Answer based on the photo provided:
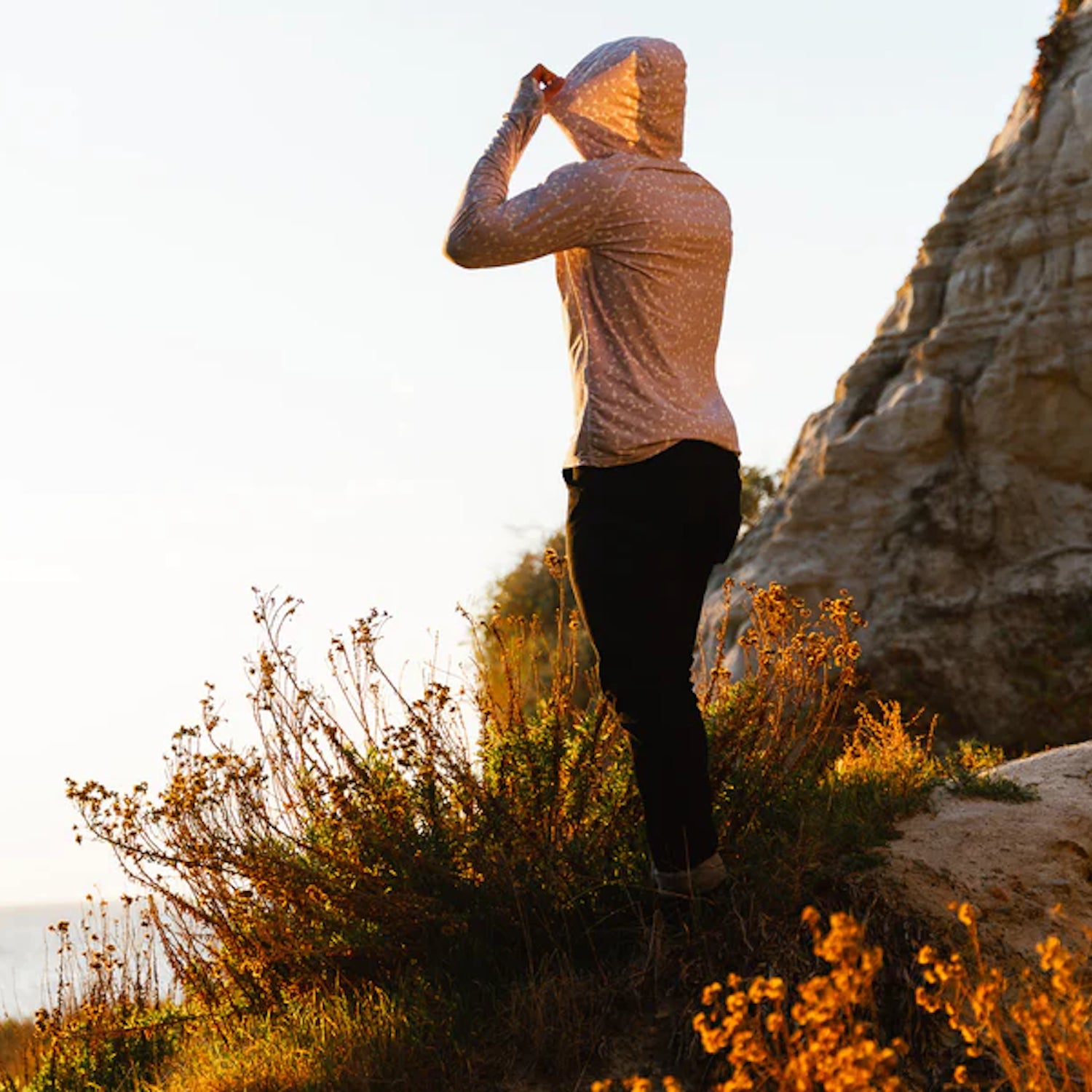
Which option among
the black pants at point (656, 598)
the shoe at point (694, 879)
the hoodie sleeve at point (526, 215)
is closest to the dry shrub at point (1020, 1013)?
the shoe at point (694, 879)

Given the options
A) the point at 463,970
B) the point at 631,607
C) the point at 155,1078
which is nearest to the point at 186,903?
the point at 155,1078

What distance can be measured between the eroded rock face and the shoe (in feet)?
21.0

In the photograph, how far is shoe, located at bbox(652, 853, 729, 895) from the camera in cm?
385

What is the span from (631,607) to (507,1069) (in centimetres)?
128

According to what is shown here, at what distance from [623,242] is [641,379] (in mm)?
382

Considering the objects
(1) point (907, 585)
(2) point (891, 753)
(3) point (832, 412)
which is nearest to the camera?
(2) point (891, 753)

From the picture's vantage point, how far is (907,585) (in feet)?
33.9

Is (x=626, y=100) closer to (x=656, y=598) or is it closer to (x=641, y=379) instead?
(x=641, y=379)

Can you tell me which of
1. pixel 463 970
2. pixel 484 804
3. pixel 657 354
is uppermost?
pixel 657 354

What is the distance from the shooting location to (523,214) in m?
3.54

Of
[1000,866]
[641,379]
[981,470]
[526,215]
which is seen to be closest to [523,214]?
[526,215]

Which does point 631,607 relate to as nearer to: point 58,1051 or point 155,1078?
point 155,1078

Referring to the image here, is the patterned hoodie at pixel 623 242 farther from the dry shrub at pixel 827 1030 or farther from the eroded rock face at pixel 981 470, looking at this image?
the eroded rock face at pixel 981 470

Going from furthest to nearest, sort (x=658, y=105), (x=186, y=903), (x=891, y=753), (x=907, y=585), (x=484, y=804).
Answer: (x=907, y=585) → (x=891, y=753) → (x=186, y=903) → (x=484, y=804) → (x=658, y=105)
